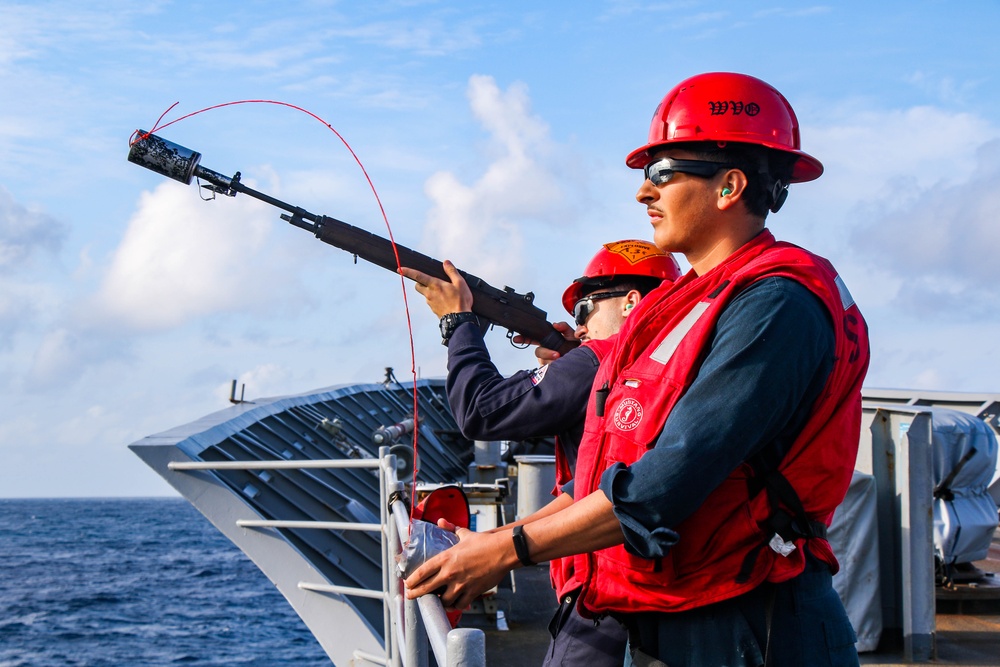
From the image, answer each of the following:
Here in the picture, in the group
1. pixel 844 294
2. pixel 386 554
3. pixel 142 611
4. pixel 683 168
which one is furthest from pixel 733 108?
pixel 142 611

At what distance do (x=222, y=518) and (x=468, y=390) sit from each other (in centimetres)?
456

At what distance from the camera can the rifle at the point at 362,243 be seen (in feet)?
15.6

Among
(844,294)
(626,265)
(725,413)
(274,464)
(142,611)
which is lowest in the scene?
(142,611)

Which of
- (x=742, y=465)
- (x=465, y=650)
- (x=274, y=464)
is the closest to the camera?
(x=465, y=650)

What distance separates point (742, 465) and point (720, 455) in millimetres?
159

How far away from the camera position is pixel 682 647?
2.14 metres

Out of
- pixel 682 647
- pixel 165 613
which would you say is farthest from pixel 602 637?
pixel 165 613

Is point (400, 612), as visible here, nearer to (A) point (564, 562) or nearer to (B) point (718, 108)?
(A) point (564, 562)

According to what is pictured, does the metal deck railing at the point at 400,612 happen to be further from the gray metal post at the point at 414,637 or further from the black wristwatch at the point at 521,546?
the black wristwatch at the point at 521,546

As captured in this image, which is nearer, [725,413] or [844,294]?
[725,413]

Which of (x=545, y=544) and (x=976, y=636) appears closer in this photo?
(x=545, y=544)

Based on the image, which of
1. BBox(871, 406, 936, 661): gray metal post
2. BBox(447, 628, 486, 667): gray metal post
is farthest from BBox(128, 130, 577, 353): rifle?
BBox(447, 628, 486, 667): gray metal post

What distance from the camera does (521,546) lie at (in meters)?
2.12

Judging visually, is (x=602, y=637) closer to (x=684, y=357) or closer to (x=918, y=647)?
(x=684, y=357)
